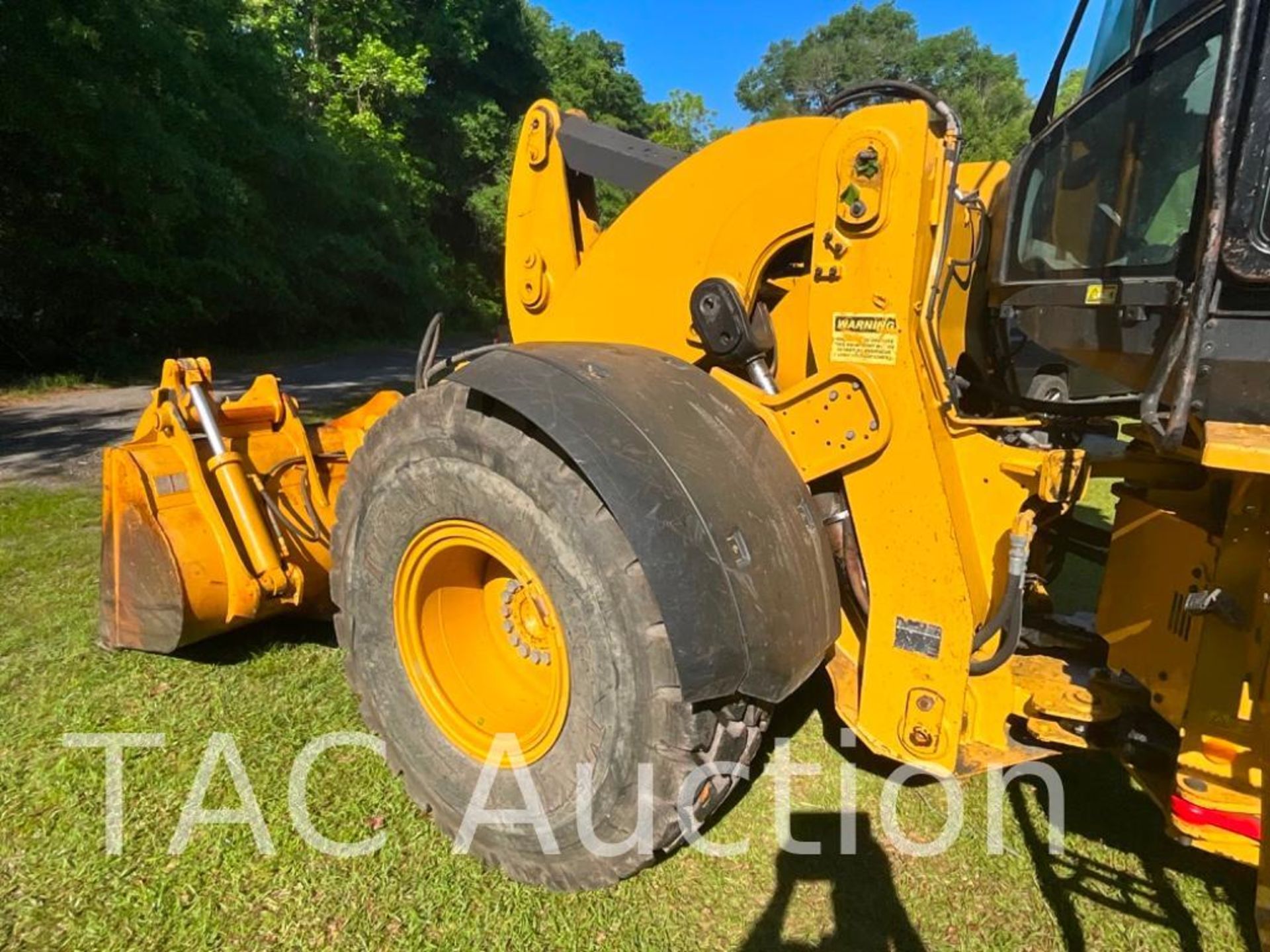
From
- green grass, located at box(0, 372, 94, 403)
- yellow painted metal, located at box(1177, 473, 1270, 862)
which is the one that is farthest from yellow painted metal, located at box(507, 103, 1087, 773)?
green grass, located at box(0, 372, 94, 403)

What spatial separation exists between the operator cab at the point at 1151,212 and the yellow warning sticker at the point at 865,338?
49cm

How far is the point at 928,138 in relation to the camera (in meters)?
2.18

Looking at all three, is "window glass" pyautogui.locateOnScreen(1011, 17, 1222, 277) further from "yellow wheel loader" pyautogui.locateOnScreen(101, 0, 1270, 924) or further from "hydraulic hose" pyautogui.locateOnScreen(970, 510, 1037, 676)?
"hydraulic hose" pyautogui.locateOnScreen(970, 510, 1037, 676)

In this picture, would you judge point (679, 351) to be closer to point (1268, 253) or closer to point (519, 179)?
point (519, 179)

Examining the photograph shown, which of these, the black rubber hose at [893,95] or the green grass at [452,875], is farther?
the black rubber hose at [893,95]

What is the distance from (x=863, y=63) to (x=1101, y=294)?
69.3m

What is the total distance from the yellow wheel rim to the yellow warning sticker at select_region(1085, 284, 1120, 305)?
1632 mm

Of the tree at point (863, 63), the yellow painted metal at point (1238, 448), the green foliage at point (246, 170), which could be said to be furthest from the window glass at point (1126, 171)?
the tree at point (863, 63)

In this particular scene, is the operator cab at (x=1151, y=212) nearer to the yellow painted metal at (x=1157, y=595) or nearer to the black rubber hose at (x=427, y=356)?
the yellow painted metal at (x=1157, y=595)

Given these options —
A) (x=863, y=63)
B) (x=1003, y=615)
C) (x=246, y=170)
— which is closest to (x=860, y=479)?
(x=1003, y=615)

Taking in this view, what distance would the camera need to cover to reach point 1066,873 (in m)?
2.52

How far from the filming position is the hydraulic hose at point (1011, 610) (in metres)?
2.21

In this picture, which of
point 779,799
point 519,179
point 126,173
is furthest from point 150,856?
point 126,173

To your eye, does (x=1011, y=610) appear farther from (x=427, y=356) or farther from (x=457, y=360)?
(x=427, y=356)
